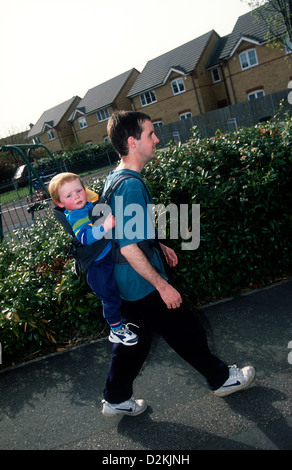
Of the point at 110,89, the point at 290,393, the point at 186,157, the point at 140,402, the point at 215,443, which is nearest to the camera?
the point at 215,443

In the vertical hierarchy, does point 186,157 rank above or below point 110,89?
below

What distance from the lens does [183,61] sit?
1416 inches

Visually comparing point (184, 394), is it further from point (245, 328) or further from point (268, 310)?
point (268, 310)

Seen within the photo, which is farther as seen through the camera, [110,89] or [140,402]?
[110,89]

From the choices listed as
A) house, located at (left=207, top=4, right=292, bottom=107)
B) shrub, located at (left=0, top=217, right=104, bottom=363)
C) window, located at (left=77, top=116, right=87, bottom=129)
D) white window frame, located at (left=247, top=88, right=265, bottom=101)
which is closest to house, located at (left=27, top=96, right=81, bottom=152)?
window, located at (left=77, top=116, right=87, bottom=129)

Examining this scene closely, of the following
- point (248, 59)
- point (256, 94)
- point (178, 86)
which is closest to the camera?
point (248, 59)

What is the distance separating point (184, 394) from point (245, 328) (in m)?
0.97

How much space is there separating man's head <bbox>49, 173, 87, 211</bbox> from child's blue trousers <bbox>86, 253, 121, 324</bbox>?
1.39 ft

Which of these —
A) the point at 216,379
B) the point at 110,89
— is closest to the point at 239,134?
the point at 216,379

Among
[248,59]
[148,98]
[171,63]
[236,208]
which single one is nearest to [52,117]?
[148,98]

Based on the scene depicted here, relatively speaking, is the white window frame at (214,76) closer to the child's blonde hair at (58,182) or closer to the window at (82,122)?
the window at (82,122)

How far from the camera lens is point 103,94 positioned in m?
45.1

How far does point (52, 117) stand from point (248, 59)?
101 feet

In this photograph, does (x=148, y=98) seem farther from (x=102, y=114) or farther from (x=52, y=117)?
(x=52, y=117)
